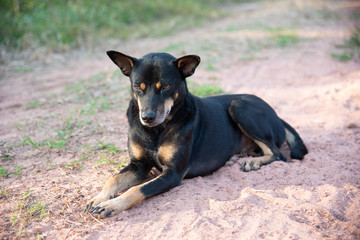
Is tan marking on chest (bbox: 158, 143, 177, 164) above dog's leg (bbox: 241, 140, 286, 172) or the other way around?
above

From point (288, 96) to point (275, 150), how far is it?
2389 mm

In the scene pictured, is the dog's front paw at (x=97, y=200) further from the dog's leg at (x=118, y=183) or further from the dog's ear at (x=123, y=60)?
the dog's ear at (x=123, y=60)

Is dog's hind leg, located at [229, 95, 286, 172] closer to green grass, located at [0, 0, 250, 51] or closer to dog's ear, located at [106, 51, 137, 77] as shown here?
dog's ear, located at [106, 51, 137, 77]

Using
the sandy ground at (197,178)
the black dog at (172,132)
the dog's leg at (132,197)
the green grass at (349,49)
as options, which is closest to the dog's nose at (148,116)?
the black dog at (172,132)

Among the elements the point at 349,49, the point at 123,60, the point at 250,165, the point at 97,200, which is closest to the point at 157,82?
the point at 123,60

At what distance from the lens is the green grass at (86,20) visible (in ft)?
30.2

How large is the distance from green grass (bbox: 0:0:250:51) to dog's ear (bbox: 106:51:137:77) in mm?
6160

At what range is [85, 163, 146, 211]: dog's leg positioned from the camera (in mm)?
3297

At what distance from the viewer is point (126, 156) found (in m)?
4.29

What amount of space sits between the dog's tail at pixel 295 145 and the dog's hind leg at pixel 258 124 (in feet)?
0.51

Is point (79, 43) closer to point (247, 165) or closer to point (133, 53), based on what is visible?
point (133, 53)

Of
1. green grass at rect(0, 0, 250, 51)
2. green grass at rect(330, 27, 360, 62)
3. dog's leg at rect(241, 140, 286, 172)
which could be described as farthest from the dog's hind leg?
green grass at rect(0, 0, 250, 51)

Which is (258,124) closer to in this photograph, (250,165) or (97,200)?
(250,165)

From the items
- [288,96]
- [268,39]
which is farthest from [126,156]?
[268,39]
